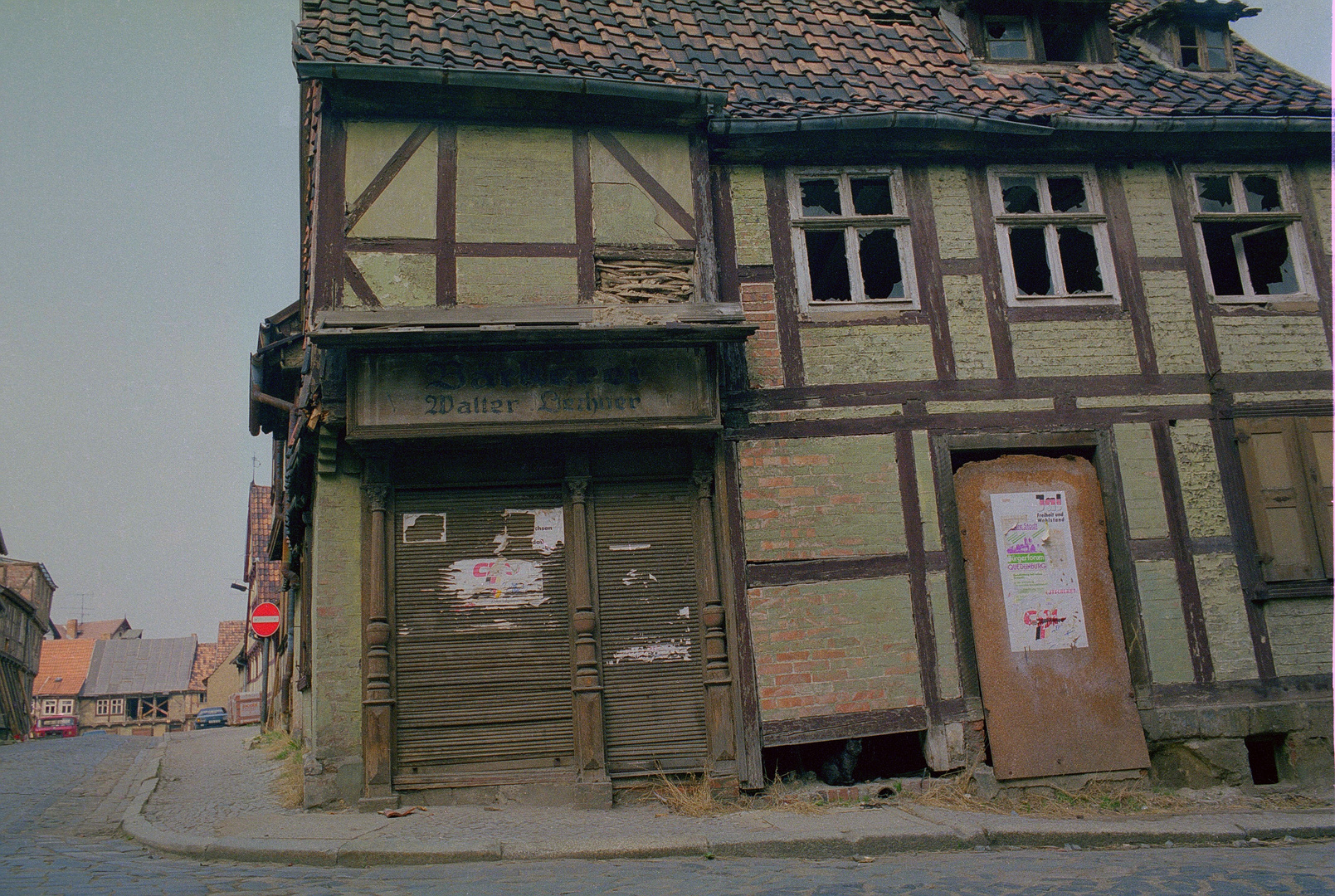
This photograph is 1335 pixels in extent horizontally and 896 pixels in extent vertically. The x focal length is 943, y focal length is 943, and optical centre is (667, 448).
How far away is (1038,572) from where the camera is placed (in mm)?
8680

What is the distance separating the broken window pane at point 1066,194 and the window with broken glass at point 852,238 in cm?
166

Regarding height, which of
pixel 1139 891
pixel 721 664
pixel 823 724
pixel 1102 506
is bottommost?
pixel 1139 891

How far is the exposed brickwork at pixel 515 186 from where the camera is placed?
8523mm

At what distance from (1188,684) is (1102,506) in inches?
68.4

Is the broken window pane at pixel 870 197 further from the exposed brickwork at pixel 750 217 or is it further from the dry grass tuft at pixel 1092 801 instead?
the dry grass tuft at pixel 1092 801

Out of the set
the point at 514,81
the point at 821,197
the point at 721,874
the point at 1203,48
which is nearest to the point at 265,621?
the point at 514,81

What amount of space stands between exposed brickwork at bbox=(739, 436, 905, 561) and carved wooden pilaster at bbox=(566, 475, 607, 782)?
1.46m

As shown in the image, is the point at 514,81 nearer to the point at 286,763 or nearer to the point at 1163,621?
the point at 1163,621

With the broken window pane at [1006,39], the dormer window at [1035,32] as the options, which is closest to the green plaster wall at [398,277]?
the dormer window at [1035,32]

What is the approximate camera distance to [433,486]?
824 cm

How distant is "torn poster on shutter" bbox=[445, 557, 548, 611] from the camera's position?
8.09 meters

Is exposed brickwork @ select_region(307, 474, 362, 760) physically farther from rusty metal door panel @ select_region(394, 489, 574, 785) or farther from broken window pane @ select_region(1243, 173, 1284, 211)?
broken window pane @ select_region(1243, 173, 1284, 211)

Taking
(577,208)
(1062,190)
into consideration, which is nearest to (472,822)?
(577,208)

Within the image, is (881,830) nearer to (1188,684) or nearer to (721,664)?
(721,664)
